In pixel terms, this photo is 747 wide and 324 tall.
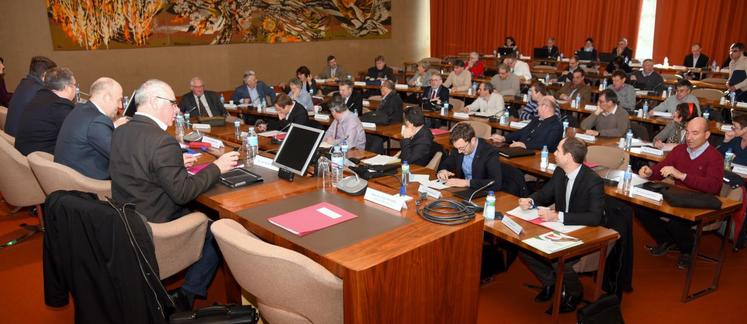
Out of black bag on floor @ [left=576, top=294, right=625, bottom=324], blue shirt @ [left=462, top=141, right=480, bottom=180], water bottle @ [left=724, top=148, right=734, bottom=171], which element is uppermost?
blue shirt @ [left=462, top=141, right=480, bottom=180]

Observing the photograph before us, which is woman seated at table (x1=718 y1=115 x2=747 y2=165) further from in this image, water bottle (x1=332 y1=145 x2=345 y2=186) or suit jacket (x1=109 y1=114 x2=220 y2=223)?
suit jacket (x1=109 y1=114 x2=220 y2=223)

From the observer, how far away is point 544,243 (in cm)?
313

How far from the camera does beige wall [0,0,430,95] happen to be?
37.0 feet

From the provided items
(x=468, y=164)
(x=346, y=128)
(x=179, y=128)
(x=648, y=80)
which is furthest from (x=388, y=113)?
(x=648, y=80)

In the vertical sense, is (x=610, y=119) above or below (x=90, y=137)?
below

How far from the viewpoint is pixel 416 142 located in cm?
505

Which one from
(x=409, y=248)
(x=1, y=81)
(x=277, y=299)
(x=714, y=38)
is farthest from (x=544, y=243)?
(x=714, y=38)

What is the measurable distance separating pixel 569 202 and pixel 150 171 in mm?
2727

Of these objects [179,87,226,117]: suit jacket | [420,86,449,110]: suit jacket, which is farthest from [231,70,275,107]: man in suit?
[420,86,449,110]: suit jacket

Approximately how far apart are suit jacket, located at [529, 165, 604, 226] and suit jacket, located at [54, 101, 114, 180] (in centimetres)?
328

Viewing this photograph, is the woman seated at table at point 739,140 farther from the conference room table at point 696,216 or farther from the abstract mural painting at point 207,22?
the abstract mural painting at point 207,22

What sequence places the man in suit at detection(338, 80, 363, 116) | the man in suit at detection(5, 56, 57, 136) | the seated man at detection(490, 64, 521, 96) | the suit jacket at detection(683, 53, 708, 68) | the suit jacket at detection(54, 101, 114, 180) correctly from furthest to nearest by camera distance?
the suit jacket at detection(683, 53, 708, 68), the seated man at detection(490, 64, 521, 96), the man in suit at detection(338, 80, 363, 116), the man in suit at detection(5, 56, 57, 136), the suit jacket at detection(54, 101, 114, 180)

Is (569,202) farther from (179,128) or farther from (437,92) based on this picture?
(437,92)

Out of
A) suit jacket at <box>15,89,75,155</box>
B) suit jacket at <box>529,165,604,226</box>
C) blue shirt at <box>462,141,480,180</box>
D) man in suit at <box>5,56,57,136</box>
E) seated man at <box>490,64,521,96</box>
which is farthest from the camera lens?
seated man at <box>490,64,521,96</box>
